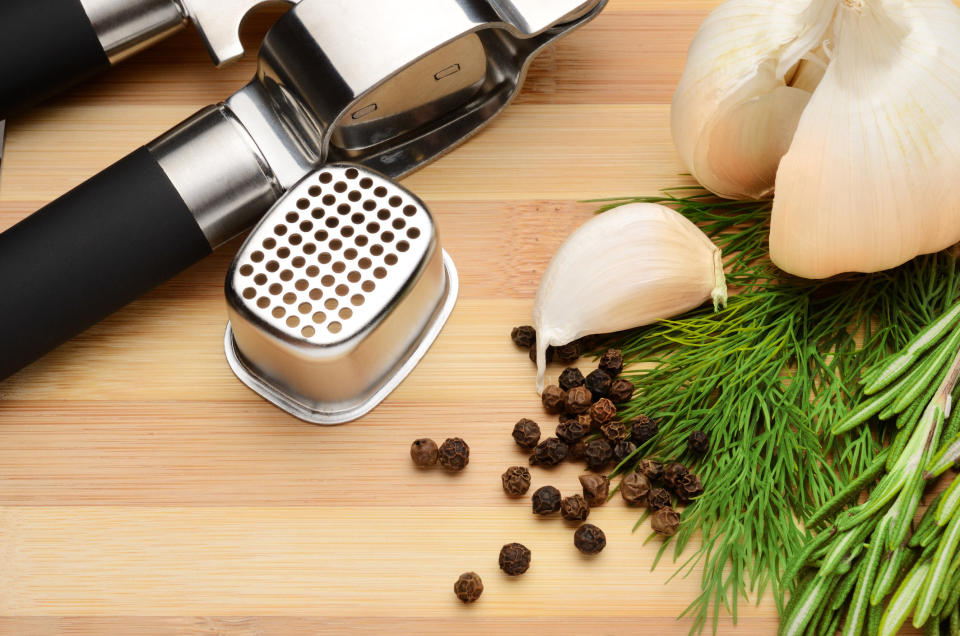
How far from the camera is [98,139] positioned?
116 centimetres

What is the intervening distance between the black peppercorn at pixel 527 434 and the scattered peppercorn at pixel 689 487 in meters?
0.14

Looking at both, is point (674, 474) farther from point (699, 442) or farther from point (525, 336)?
point (525, 336)

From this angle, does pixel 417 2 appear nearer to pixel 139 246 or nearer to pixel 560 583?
pixel 139 246

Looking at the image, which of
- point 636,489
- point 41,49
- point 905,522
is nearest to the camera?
point 905,522

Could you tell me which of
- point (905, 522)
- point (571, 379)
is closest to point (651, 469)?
point (571, 379)

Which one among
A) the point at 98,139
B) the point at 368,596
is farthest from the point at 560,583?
the point at 98,139

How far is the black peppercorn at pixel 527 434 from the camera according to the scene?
95 cm

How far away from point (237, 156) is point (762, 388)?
1.93 ft

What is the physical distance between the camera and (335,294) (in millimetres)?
944

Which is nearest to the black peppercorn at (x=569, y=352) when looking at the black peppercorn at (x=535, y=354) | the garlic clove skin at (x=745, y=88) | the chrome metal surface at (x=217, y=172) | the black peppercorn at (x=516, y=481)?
the black peppercorn at (x=535, y=354)

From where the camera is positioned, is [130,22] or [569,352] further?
[130,22]

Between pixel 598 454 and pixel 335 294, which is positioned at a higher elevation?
pixel 335 294

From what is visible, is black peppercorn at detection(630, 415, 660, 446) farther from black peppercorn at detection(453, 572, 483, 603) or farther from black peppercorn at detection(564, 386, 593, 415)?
black peppercorn at detection(453, 572, 483, 603)

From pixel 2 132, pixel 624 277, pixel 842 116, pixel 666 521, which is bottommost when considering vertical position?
pixel 666 521
